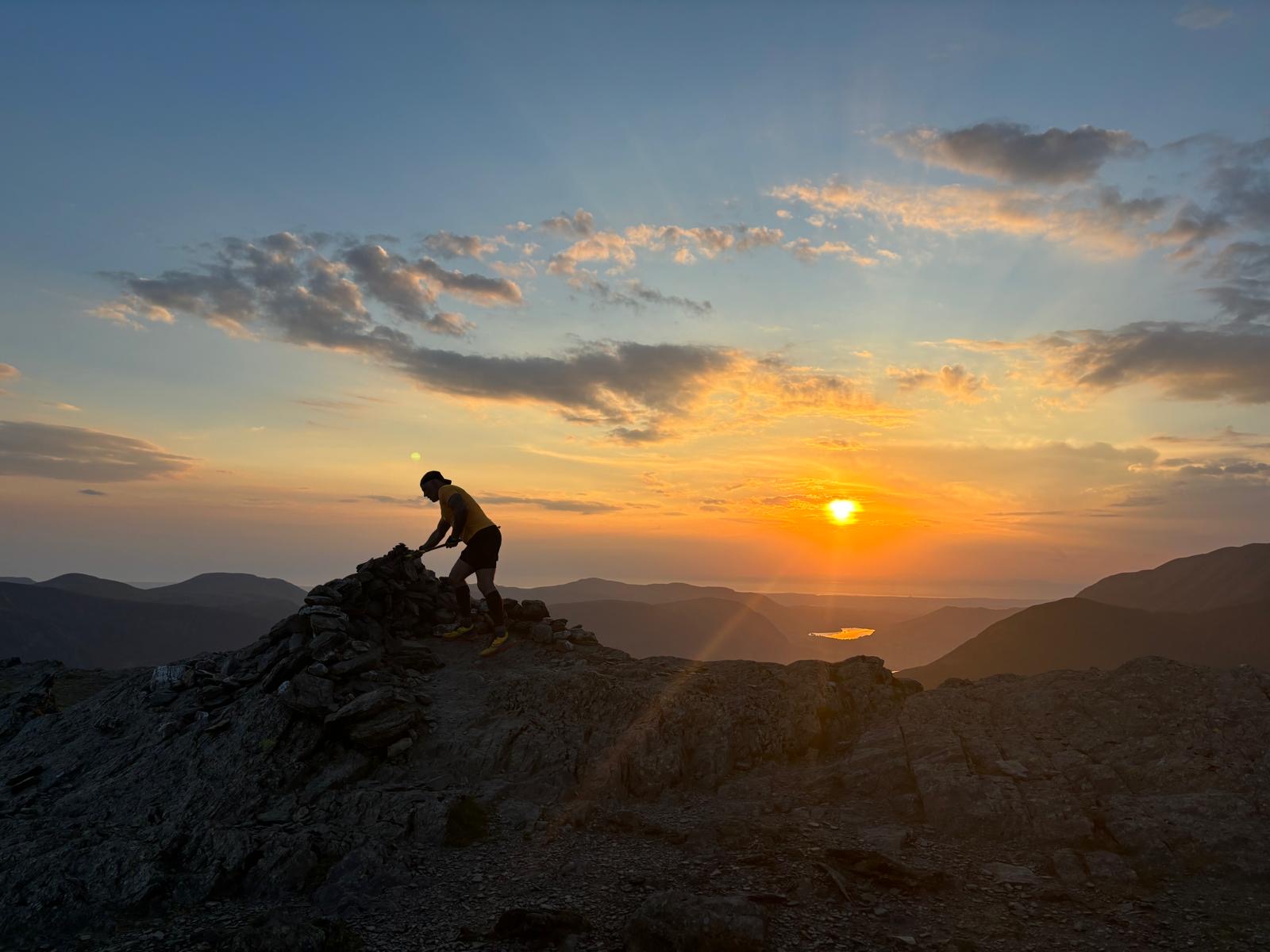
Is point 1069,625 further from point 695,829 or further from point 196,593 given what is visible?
point 196,593

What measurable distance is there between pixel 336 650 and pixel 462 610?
3.62 metres

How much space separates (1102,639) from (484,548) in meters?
87.0

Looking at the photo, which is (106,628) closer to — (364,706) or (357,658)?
(357,658)

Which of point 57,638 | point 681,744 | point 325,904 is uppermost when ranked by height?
point 681,744

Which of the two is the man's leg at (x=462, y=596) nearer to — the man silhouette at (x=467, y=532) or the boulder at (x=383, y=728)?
the man silhouette at (x=467, y=532)

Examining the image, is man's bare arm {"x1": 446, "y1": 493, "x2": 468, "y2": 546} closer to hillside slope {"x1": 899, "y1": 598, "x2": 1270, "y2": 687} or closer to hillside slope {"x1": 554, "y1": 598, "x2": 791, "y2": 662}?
hillside slope {"x1": 899, "y1": 598, "x2": 1270, "y2": 687}

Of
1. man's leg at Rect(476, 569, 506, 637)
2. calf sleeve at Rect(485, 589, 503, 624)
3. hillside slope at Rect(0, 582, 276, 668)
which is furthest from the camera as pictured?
hillside slope at Rect(0, 582, 276, 668)

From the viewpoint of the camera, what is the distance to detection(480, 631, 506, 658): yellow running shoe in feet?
56.5

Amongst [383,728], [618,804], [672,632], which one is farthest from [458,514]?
[672,632]

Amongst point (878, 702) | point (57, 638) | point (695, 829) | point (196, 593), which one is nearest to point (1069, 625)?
point (878, 702)

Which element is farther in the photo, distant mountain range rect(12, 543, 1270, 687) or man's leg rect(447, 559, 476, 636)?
distant mountain range rect(12, 543, 1270, 687)

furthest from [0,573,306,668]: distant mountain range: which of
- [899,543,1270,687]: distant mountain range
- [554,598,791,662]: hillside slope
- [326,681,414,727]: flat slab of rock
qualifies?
[326,681,414,727]: flat slab of rock

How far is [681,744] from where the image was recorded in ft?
44.9

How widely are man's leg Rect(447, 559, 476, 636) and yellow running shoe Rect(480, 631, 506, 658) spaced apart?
1.14 metres
